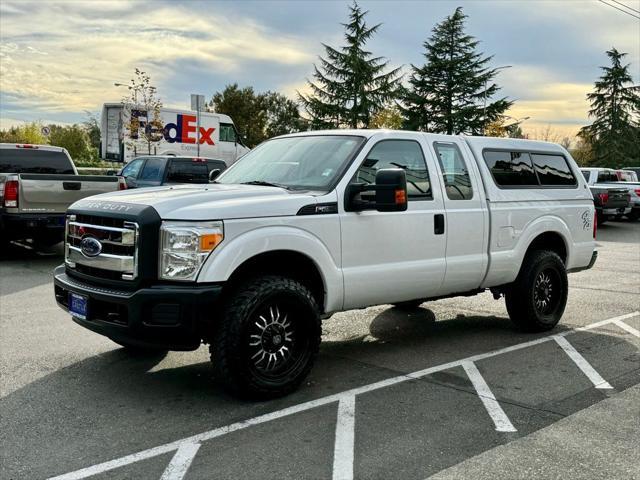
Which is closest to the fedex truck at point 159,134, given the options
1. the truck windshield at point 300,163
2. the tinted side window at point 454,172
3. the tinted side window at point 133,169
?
the tinted side window at point 133,169

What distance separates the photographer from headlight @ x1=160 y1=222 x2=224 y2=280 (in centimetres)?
420

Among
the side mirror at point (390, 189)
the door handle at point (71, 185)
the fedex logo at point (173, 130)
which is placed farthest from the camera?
the fedex logo at point (173, 130)

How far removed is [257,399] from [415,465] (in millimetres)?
1359

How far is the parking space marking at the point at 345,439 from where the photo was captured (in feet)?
11.4

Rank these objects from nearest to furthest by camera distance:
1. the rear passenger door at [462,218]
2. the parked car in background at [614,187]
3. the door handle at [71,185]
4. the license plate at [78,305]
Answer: the license plate at [78,305]
the rear passenger door at [462,218]
the door handle at [71,185]
the parked car in background at [614,187]

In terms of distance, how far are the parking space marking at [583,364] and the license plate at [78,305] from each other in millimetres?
3886

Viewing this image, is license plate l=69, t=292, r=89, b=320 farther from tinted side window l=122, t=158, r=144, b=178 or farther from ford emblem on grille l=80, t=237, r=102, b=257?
tinted side window l=122, t=158, r=144, b=178

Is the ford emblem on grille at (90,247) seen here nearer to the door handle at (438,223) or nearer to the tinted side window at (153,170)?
the door handle at (438,223)

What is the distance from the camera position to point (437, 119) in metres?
43.8

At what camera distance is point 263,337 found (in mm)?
4504

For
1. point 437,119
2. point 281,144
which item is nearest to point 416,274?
point 281,144

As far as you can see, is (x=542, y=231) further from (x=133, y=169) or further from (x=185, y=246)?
(x=133, y=169)

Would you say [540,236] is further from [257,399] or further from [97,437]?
[97,437]

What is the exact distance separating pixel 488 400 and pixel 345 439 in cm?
129
